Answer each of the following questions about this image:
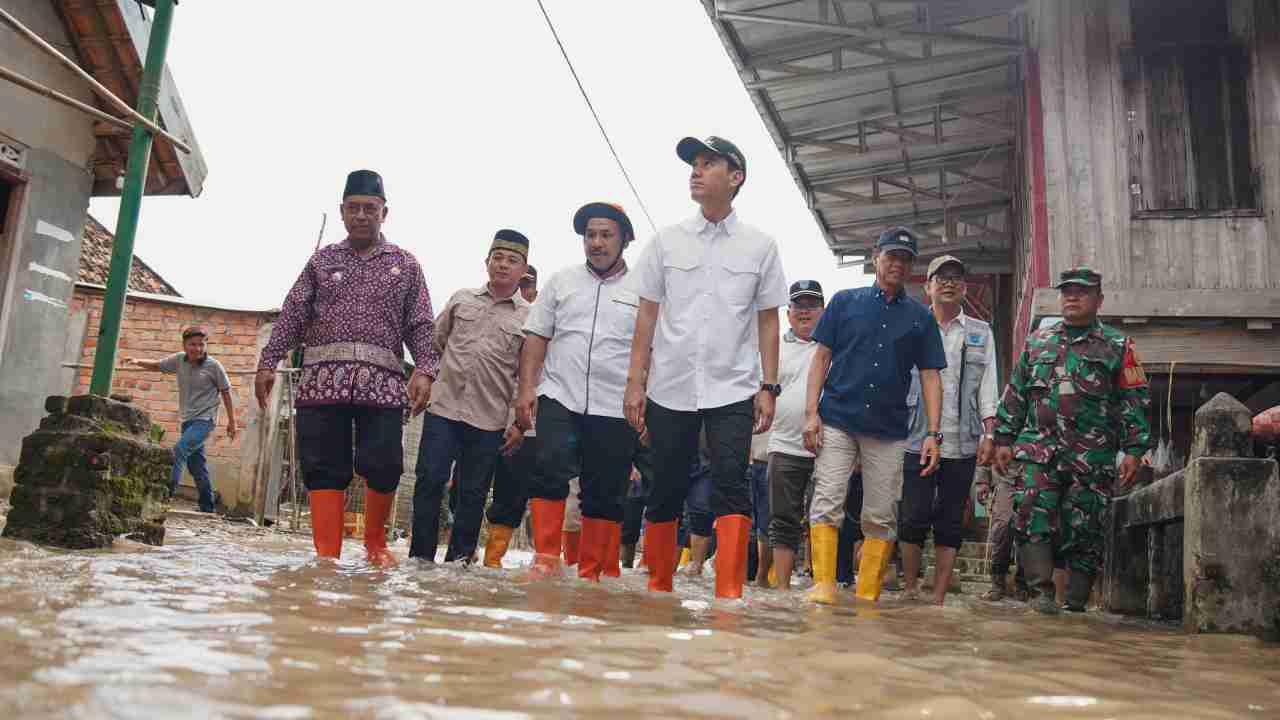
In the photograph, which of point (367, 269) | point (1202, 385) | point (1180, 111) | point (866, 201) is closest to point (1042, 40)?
point (1180, 111)

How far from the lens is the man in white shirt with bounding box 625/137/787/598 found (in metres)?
4.42

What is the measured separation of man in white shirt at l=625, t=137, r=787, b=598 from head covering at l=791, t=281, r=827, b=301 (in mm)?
2971

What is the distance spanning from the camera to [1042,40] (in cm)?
976

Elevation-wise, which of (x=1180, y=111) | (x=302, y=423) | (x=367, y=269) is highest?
(x=1180, y=111)

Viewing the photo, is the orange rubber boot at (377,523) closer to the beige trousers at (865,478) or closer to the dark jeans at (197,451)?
→ the beige trousers at (865,478)

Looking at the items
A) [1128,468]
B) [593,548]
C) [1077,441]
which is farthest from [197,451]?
[1128,468]

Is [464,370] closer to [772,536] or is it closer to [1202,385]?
[772,536]

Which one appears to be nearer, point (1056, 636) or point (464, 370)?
point (1056, 636)

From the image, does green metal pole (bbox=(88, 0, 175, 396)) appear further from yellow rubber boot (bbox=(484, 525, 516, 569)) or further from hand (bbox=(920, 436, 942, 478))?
hand (bbox=(920, 436, 942, 478))

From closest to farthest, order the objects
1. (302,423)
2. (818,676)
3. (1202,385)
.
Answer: (818,676) → (302,423) → (1202,385)

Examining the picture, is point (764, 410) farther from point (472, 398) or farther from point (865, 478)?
point (472, 398)

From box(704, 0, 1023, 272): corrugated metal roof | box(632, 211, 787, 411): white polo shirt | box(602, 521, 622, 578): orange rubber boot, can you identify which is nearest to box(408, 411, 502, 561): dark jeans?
box(602, 521, 622, 578): orange rubber boot

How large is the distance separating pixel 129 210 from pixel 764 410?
3.18 m

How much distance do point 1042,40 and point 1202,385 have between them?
11.6 feet
